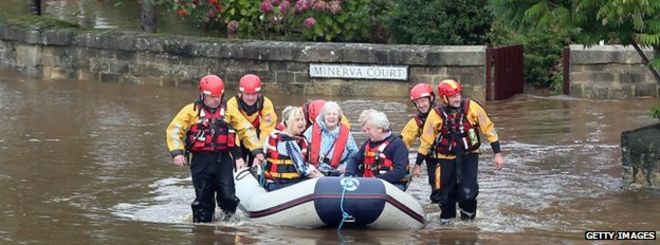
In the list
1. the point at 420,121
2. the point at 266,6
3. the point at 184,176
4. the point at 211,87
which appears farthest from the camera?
the point at 266,6

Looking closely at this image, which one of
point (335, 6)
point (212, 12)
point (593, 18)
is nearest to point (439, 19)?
point (335, 6)

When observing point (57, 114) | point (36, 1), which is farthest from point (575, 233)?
point (36, 1)

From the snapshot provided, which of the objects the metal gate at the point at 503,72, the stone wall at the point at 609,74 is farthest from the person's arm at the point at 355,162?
A: the stone wall at the point at 609,74

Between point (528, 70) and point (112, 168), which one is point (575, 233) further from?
point (528, 70)

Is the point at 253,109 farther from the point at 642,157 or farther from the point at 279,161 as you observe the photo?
the point at 642,157

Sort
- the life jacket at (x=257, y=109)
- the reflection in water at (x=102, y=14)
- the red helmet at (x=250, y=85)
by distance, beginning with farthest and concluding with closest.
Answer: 1. the reflection in water at (x=102, y=14)
2. the life jacket at (x=257, y=109)
3. the red helmet at (x=250, y=85)

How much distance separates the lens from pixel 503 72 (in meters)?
21.8

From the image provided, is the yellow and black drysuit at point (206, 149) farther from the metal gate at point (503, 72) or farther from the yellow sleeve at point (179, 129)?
the metal gate at point (503, 72)

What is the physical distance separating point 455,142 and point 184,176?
3995 mm

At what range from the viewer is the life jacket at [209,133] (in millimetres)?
12602

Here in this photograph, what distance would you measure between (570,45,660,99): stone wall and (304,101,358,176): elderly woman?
9.19 m

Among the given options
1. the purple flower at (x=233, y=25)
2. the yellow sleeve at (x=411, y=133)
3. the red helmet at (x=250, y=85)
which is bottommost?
the yellow sleeve at (x=411, y=133)

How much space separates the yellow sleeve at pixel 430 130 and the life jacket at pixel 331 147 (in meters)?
0.72

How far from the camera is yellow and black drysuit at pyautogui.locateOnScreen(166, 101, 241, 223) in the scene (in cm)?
1261
